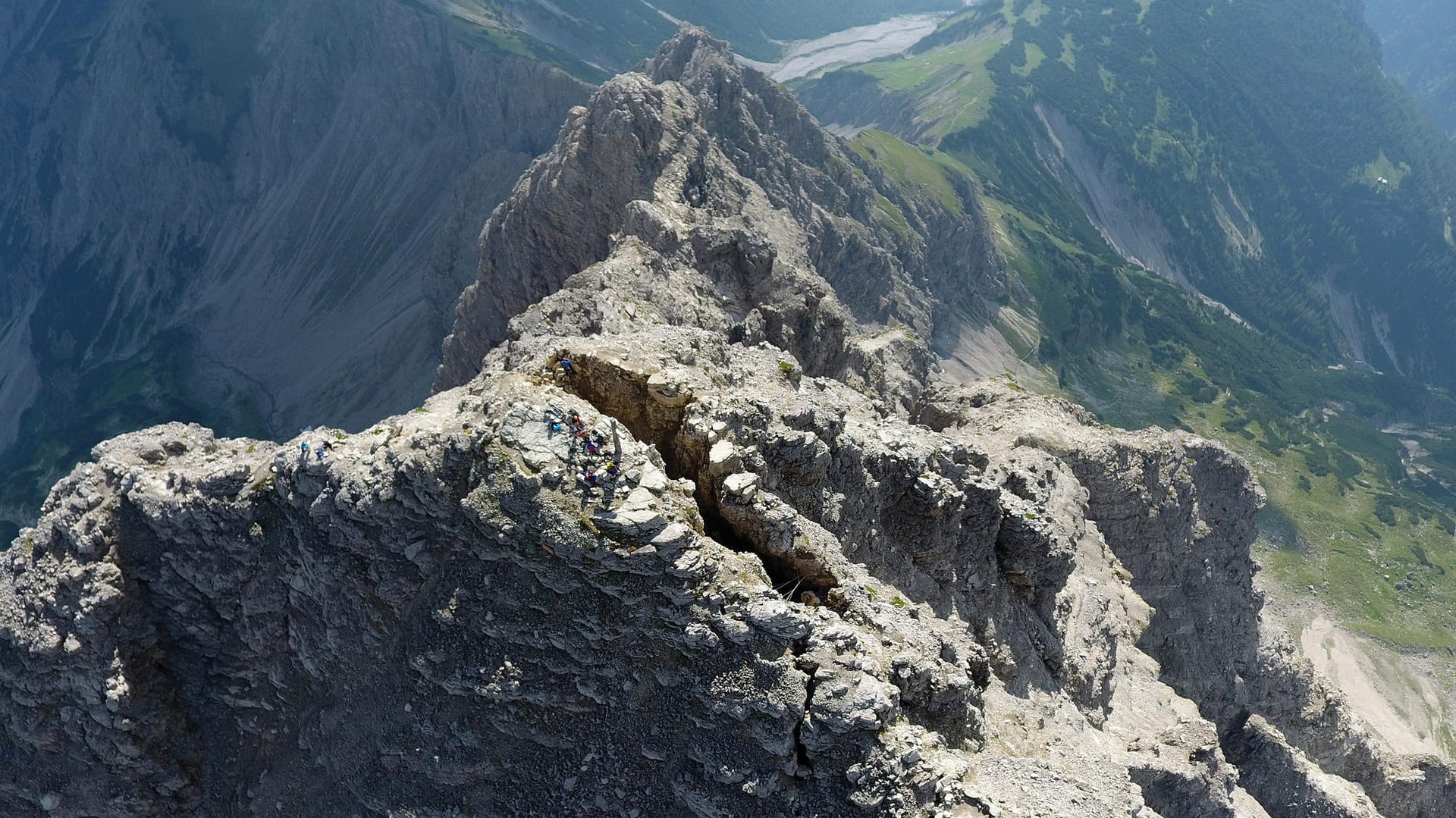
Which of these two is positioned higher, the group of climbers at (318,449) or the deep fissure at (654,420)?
the deep fissure at (654,420)

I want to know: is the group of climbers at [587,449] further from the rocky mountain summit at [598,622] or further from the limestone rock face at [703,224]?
the limestone rock face at [703,224]

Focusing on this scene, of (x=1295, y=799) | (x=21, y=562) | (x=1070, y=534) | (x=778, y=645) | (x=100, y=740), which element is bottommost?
(x=100, y=740)

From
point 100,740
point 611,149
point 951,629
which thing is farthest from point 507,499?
point 611,149

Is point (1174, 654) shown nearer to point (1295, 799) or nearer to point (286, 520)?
point (1295, 799)

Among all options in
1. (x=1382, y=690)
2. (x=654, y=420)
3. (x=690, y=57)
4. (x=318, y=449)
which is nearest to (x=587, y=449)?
(x=654, y=420)

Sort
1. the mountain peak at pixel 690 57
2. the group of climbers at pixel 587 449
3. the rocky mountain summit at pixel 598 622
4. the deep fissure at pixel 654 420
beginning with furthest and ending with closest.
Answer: the mountain peak at pixel 690 57
the deep fissure at pixel 654 420
the group of climbers at pixel 587 449
the rocky mountain summit at pixel 598 622

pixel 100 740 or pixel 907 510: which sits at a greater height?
pixel 907 510

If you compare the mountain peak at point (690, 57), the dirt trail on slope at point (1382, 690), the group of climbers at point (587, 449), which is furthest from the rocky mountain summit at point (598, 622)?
the dirt trail on slope at point (1382, 690)

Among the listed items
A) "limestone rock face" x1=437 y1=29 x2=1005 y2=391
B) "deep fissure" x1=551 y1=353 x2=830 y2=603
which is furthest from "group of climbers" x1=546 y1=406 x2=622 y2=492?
"limestone rock face" x1=437 y1=29 x2=1005 y2=391
